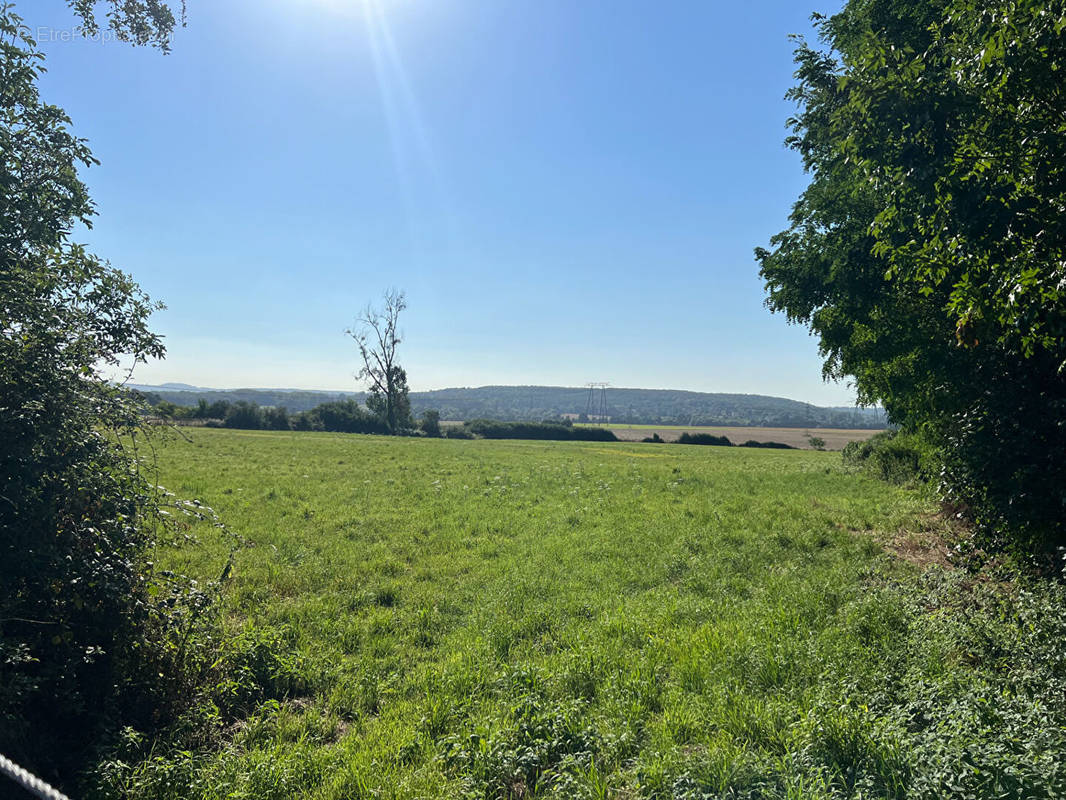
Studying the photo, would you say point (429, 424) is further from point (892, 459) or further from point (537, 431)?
point (892, 459)

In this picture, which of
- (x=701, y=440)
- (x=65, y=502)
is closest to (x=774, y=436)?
(x=701, y=440)

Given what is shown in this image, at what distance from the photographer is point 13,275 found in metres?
4.67

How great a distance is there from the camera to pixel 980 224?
5734 millimetres

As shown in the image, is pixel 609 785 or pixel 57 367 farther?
pixel 57 367

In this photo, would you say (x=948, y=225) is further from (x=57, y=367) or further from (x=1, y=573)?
(x=1, y=573)

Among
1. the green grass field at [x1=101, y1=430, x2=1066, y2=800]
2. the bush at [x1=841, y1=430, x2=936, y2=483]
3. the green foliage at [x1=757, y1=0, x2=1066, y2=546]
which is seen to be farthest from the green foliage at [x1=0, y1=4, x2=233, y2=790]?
the bush at [x1=841, y1=430, x2=936, y2=483]

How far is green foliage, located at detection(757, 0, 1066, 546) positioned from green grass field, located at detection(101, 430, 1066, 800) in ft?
8.25

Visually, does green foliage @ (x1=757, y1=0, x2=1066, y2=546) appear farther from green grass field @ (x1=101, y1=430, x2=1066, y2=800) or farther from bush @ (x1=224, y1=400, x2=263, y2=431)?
bush @ (x1=224, y1=400, x2=263, y2=431)

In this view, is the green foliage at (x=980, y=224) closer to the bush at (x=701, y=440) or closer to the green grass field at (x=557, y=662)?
the green grass field at (x=557, y=662)

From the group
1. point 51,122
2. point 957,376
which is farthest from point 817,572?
point 51,122

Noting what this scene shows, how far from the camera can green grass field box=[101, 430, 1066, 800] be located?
4.23 metres

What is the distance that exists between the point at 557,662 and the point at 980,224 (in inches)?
283

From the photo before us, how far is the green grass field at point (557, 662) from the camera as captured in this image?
4.23m

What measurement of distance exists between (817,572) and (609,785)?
7570 mm
